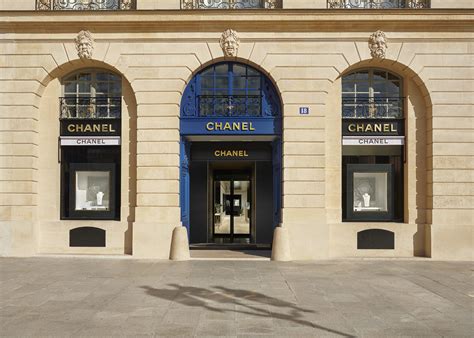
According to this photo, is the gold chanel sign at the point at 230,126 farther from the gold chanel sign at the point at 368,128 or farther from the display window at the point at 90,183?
the gold chanel sign at the point at 368,128

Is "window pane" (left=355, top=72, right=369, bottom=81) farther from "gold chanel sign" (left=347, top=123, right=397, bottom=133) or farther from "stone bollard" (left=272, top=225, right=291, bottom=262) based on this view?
"stone bollard" (left=272, top=225, right=291, bottom=262)

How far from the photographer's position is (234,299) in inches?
341

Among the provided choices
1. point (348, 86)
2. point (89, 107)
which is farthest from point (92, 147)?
point (348, 86)

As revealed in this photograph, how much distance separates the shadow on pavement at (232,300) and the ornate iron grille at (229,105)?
21.3 ft

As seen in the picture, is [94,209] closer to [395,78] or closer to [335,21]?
[335,21]

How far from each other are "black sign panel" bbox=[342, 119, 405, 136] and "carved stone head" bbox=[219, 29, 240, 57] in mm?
4089

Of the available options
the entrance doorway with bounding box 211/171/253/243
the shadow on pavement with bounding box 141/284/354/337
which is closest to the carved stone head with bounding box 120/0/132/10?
the entrance doorway with bounding box 211/171/253/243

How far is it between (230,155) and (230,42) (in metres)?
4.11

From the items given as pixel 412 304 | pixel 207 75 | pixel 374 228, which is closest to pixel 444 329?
pixel 412 304

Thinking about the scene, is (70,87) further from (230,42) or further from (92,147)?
(230,42)

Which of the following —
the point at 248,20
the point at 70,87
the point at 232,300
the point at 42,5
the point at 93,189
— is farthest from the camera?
the point at 70,87

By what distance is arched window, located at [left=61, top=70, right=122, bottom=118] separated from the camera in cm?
1492

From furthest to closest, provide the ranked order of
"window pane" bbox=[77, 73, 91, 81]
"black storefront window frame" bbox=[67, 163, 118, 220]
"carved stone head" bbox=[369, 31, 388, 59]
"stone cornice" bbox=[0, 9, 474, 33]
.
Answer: "window pane" bbox=[77, 73, 91, 81] → "black storefront window frame" bbox=[67, 163, 118, 220] → "carved stone head" bbox=[369, 31, 388, 59] → "stone cornice" bbox=[0, 9, 474, 33]

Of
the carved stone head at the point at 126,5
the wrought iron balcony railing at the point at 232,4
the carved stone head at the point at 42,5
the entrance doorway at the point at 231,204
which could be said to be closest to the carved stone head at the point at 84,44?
the carved stone head at the point at 126,5
